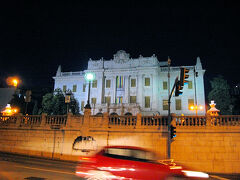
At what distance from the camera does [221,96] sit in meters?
41.1

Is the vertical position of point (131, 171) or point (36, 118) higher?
point (36, 118)

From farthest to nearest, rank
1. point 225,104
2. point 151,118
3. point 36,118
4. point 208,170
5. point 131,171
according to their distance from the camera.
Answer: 1. point 225,104
2. point 36,118
3. point 151,118
4. point 208,170
5. point 131,171

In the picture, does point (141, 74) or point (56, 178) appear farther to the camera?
point (141, 74)

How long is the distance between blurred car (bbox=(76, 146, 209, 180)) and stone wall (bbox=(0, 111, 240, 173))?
6744mm

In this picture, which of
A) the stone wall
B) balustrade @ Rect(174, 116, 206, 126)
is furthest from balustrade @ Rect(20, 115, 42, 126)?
balustrade @ Rect(174, 116, 206, 126)

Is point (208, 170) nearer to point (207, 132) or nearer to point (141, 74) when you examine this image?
point (207, 132)

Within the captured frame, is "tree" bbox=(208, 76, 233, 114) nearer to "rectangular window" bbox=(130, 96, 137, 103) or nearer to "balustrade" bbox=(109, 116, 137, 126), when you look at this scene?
"rectangular window" bbox=(130, 96, 137, 103)

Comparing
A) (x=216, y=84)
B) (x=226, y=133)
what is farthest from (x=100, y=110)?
(x=226, y=133)

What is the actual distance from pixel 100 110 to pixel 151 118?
30.6m

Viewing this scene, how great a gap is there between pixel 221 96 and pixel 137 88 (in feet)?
58.5

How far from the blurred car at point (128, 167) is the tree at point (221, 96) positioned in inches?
1430

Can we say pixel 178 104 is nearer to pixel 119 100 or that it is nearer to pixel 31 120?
pixel 119 100

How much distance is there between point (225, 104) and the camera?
40.4m

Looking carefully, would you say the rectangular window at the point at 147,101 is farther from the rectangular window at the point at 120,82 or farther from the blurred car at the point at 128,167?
the blurred car at the point at 128,167
